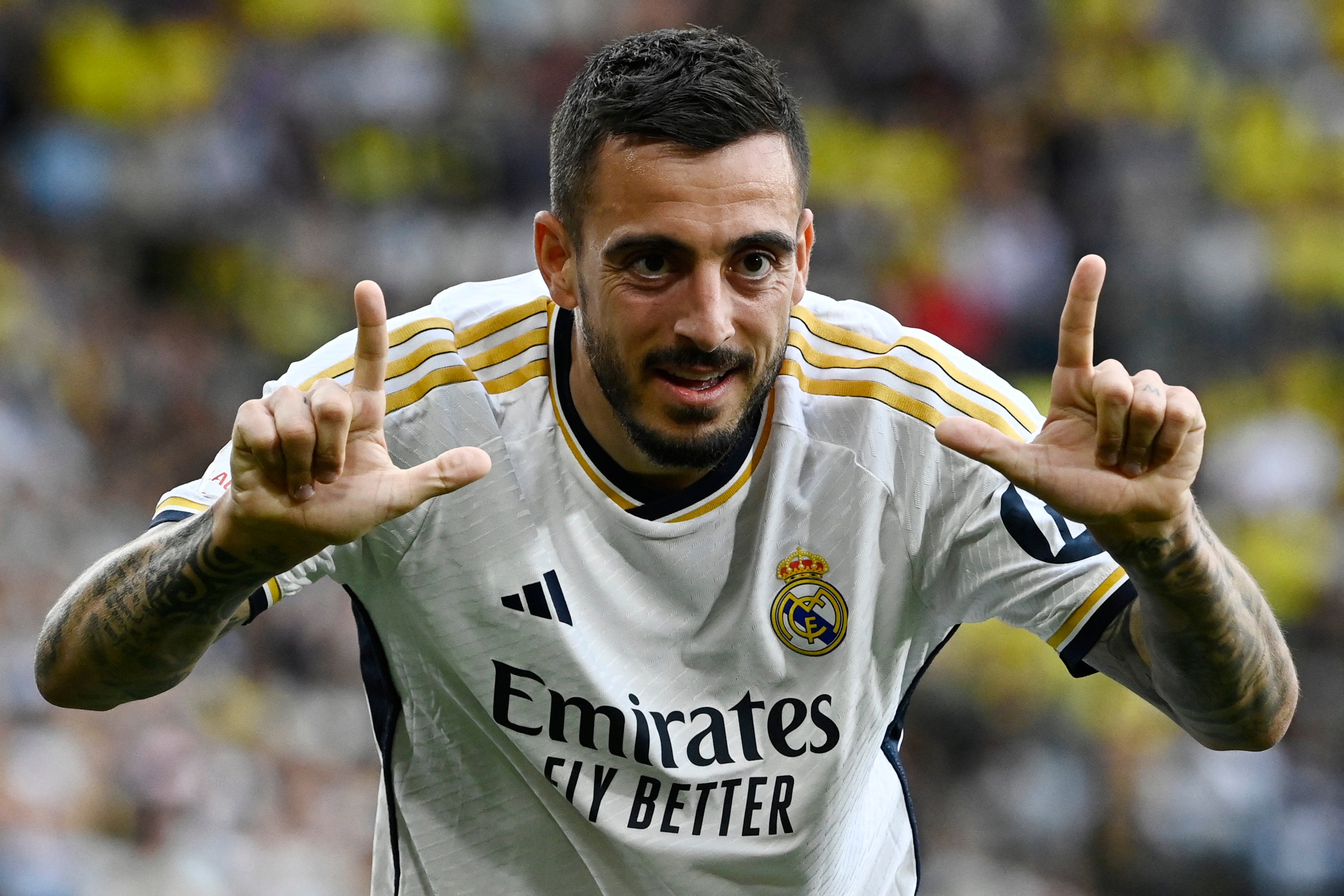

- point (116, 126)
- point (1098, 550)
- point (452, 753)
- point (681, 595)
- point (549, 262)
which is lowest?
point (116, 126)

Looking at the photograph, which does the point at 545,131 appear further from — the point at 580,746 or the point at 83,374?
the point at 580,746

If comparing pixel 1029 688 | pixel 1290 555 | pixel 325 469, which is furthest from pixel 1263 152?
pixel 325 469

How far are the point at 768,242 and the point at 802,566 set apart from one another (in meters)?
0.75

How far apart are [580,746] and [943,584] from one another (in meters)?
0.88

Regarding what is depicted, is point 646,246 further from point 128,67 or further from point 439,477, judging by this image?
point 128,67

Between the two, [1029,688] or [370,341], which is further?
Result: [1029,688]

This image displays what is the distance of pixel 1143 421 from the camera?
279 centimetres

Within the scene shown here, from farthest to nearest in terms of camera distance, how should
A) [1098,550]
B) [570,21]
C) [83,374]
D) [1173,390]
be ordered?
[570,21]
[83,374]
[1098,550]
[1173,390]

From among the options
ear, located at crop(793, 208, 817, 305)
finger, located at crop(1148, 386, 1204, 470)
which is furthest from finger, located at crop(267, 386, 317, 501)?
finger, located at crop(1148, 386, 1204, 470)

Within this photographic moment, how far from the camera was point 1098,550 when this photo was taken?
11.0ft

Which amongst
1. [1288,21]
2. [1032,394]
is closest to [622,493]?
[1032,394]

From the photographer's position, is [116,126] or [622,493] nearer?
[622,493]

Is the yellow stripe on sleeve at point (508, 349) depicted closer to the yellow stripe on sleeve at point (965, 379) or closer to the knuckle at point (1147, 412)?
the yellow stripe on sleeve at point (965, 379)

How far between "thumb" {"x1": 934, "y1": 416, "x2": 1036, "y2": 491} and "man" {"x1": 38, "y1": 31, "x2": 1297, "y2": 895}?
40cm
